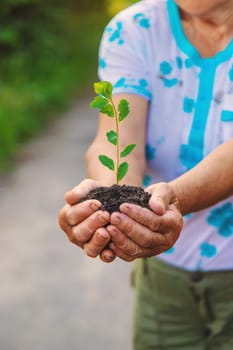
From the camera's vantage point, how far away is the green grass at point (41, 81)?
8375mm

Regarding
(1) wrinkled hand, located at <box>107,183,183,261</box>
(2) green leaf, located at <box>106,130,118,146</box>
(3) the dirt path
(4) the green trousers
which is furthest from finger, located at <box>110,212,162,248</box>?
(3) the dirt path

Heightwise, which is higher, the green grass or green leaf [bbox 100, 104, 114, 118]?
green leaf [bbox 100, 104, 114, 118]

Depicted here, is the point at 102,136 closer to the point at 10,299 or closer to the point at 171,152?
the point at 171,152

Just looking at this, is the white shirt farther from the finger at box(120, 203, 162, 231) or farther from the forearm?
the finger at box(120, 203, 162, 231)

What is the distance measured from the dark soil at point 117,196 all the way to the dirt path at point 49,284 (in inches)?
101

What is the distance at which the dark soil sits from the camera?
1.83 metres

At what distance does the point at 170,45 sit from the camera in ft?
7.31

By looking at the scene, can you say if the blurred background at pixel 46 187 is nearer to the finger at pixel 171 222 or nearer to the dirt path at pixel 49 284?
the dirt path at pixel 49 284

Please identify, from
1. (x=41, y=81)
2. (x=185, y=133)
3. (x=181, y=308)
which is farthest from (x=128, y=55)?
(x=41, y=81)

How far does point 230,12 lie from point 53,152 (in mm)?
5908

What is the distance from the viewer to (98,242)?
1799 mm

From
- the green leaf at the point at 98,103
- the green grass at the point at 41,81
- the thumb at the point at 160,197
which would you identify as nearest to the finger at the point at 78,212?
the thumb at the point at 160,197

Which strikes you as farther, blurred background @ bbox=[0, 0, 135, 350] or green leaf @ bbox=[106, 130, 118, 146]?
blurred background @ bbox=[0, 0, 135, 350]

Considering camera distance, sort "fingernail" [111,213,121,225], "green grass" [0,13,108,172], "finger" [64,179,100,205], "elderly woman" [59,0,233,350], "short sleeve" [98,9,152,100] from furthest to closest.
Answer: "green grass" [0,13,108,172] < "short sleeve" [98,9,152,100] < "elderly woman" [59,0,233,350] < "finger" [64,179,100,205] < "fingernail" [111,213,121,225]
